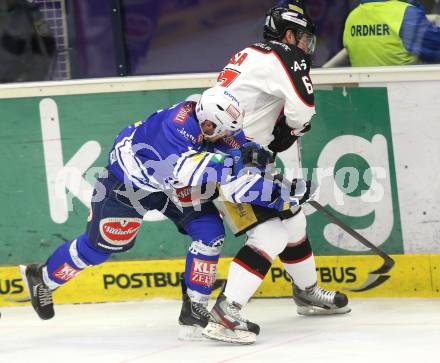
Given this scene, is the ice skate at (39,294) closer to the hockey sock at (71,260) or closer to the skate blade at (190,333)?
the hockey sock at (71,260)

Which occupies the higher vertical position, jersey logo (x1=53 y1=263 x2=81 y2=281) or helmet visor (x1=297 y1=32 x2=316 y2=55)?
helmet visor (x1=297 y1=32 x2=316 y2=55)

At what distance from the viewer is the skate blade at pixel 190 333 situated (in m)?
5.59

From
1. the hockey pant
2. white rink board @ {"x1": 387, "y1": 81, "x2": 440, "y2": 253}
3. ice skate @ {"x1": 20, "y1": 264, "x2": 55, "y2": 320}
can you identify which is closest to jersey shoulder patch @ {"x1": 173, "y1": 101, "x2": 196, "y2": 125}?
the hockey pant

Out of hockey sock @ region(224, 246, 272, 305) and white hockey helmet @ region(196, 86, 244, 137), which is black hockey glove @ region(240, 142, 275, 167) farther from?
hockey sock @ region(224, 246, 272, 305)

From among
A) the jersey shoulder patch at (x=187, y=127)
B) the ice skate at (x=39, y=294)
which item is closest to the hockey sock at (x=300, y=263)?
the jersey shoulder patch at (x=187, y=127)

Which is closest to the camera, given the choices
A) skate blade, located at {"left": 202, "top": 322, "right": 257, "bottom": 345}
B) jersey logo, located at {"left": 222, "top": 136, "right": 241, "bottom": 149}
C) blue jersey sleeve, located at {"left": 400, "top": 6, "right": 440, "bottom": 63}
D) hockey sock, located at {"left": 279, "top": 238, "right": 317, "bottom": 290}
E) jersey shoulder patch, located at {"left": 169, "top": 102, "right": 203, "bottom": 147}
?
jersey shoulder patch, located at {"left": 169, "top": 102, "right": 203, "bottom": 147}

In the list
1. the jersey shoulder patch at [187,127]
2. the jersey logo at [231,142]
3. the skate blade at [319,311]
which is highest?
the jersey shoulder patch at [187,127]

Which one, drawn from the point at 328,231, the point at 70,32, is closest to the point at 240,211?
the point at 328,231

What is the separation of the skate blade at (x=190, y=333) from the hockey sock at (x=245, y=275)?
245 millimetres

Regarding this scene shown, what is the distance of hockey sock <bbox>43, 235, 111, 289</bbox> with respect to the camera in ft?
18.7

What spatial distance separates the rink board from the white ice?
64 millimetres

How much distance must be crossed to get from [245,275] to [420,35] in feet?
5.61

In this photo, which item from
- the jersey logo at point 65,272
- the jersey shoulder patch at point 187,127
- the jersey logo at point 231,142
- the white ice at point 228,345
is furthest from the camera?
the jersey logo at point 65,272

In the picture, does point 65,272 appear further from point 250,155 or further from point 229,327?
point 250,155
